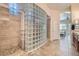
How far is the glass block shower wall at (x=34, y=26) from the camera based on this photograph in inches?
70.6

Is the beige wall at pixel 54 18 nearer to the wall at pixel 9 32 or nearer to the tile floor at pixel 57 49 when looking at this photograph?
the tile floor at pixel 57 49

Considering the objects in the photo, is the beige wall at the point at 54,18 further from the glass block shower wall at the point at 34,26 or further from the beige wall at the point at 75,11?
the beige wall at the point at 75,11

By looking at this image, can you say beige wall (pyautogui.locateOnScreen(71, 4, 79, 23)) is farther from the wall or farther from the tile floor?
the wall

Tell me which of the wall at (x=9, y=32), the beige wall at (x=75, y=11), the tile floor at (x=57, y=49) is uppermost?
the beige wall at (x=75, y=11)

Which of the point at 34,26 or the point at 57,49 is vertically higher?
the point at 34,26

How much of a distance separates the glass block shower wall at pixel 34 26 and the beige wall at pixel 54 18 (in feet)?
0.22

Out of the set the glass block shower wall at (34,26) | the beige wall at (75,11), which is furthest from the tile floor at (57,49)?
the beige wall at (75,11)

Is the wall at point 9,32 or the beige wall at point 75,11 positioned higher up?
the beige wall at point 75,11

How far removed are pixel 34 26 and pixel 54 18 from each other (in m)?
0.33

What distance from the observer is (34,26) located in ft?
5.97

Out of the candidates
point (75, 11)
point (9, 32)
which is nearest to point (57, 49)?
point (75, 11)

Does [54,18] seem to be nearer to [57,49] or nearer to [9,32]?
[57,49]

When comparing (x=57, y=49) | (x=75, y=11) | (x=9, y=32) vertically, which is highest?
(x=75, y=11)

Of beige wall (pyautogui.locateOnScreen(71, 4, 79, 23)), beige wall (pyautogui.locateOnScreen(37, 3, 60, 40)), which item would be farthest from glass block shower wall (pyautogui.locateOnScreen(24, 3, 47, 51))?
beige wall (pyautogui.locateOnScreen(71, 4, 79, 23))
